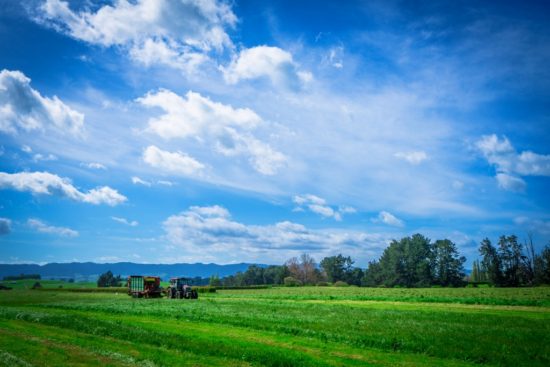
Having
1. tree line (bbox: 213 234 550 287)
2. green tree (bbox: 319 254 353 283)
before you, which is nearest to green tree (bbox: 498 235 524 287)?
tree line (bbox: 213 234 550 287)

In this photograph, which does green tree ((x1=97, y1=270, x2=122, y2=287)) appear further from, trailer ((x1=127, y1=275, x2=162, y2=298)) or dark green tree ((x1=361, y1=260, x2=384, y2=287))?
dark green tree ((x1=361, y1=260, x2=384, y2=287))

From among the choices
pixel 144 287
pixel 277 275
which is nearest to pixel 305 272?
pixel 277 275

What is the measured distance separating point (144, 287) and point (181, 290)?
920 centimetres

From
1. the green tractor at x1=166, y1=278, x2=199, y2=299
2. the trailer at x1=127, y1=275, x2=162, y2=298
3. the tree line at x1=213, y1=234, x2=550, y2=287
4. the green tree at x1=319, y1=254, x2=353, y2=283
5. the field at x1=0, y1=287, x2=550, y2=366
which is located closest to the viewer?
the field at x1=0, y1=287, x2=550, y2=366

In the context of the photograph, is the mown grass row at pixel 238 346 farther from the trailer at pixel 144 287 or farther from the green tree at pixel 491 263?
the green tree at pixel 491 263

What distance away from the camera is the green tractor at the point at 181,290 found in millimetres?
65812

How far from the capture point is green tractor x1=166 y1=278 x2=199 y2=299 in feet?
216

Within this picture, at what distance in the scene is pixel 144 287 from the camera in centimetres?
7144

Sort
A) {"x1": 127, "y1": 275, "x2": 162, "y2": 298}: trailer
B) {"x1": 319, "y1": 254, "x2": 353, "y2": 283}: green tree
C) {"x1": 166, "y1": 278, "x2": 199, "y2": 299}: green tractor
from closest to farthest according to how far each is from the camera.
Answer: {"x1": 166, "y1": 278, "x2": 199, "y2": 299}: green tractor → {"x1": 127, "y1": 275, "x2": 162, "y2": 298}: trailer → {"x1": 319, "y1": 254, "x2": 353, "y2": 283}: green tree

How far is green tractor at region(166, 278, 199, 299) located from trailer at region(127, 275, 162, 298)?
267 centimetres

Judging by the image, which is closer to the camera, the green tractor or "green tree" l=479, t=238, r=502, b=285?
the green tractor

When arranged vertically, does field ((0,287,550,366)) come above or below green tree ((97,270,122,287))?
above

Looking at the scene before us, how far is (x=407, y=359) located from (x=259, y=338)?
8481 millimetres

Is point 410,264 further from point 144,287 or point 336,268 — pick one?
point 144,287
